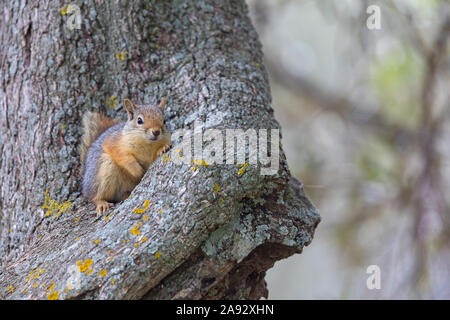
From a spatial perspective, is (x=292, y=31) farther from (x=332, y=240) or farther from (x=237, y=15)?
(x=237, y=15)

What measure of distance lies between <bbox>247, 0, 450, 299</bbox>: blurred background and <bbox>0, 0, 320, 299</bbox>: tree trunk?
1.31 m

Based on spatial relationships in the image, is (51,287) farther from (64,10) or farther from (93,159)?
(64,10)

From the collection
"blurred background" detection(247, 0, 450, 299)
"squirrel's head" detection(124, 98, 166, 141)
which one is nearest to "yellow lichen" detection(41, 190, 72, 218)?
"squirrel's head" detection(124, 98, 166, 141)

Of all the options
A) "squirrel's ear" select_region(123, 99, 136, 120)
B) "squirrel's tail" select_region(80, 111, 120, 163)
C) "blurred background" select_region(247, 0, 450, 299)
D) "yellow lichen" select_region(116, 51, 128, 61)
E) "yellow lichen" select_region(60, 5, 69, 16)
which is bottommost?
"blurred background" select_region(247, 0, 450, 299)

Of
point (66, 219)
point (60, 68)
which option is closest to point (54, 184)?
point (66, 219)

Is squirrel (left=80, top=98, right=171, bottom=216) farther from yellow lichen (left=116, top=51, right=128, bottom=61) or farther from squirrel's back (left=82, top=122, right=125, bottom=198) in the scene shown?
yellow lichen (left=116, top=51, right=128, bottom=61)

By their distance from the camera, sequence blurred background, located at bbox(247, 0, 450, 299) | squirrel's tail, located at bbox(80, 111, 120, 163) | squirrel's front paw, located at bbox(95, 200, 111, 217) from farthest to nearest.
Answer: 1. blurred background, located at bbox(247, 0, 450, 299)
2. squirrel's tail, located at bbox(80, 111, 120, 163)
3. squirrel's front paw, located at bbox(95, 200, 111, 217)

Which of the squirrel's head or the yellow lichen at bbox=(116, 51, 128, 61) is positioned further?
the yellow lichen at bbox=(116, 51, 128, 61)

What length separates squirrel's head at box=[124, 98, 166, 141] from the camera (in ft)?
9.77

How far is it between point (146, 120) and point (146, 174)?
36cm

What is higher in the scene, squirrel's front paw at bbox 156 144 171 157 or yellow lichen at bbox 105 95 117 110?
yellow lichen at bbox 105 95 117 110

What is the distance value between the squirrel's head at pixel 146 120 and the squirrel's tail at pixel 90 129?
0.18 m

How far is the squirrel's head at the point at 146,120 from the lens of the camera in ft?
9.77

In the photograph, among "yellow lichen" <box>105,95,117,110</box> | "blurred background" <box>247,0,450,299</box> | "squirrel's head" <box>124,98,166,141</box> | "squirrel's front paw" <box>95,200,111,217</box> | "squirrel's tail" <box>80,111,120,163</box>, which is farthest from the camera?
"blurred background" <box>247,0,450,299</box>
